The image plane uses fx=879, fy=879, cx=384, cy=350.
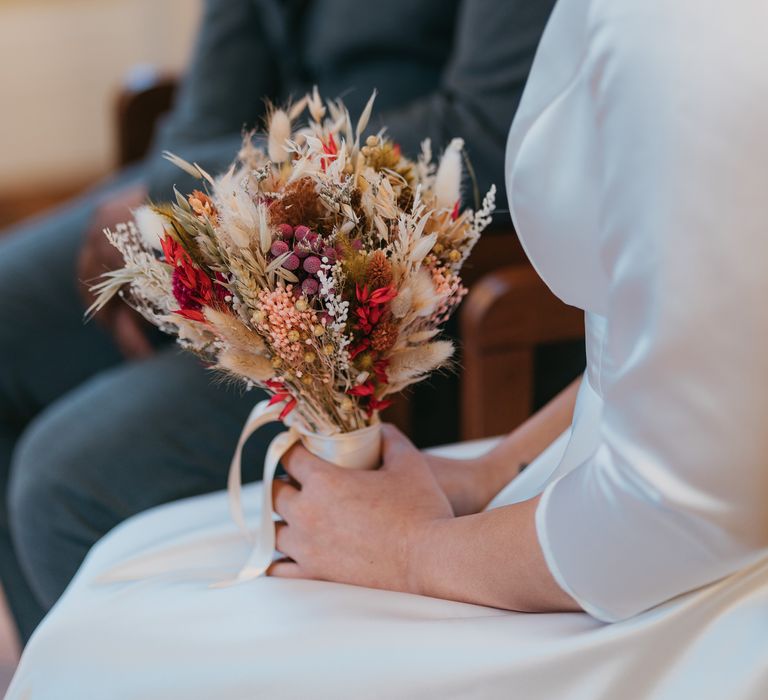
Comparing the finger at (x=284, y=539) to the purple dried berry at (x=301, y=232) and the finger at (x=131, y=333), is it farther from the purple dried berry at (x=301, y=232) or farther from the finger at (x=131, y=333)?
the finger at (x=131, y=333)

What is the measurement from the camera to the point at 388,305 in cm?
64

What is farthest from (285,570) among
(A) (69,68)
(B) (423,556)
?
(A) (69,68)

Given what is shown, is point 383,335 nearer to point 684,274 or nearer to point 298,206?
point 298,206

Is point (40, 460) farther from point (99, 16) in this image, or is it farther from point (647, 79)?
point (99, 16)

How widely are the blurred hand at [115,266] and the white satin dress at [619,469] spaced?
0.63 m

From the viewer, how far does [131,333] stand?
4.33ft

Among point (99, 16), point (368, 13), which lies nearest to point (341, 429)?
point (368, 13)

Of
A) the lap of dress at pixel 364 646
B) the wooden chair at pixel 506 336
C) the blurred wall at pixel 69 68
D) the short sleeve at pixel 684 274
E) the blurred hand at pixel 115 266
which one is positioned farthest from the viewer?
the blurred wall at pixel 69 68

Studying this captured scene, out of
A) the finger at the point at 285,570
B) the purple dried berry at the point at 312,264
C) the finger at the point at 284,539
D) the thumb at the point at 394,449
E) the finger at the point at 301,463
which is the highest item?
the purple dried berry at the point at 312,264

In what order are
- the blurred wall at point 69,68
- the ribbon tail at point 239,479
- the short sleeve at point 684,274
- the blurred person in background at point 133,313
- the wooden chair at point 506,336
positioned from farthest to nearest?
the blurred wall at point 69,68
the blurred person in background at point 133,313
the wooden chair at point 506,336
the ribbon tail at point 239,479
the short sleeve at point 684,274

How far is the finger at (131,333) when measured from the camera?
1313 mm

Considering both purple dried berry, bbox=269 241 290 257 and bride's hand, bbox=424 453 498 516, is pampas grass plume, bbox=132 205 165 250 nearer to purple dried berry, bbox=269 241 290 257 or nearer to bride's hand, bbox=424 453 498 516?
purple dried berry, bbox=269 241 290 257

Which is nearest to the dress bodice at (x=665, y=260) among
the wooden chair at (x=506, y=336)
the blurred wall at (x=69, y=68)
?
the wooden chair at (x=506, y=336)

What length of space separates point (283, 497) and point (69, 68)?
3.07 meters
